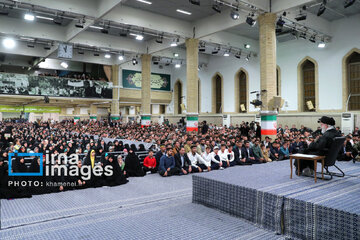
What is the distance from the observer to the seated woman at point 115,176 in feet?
19.2

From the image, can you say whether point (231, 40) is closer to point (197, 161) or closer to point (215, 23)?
point (215, 23)

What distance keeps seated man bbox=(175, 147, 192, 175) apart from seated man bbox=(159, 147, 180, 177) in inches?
5.9

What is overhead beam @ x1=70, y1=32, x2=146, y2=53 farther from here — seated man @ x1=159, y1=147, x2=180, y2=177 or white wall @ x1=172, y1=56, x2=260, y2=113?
seated man @ x1=159, y1=147, x2=180, y2=177

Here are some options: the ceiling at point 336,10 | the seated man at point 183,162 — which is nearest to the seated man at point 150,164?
the seated man at point 183,162

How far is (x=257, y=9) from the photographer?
1081 centimetres

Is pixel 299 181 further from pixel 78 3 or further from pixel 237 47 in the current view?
pixel 237 47

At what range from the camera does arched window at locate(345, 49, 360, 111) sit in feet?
46.2

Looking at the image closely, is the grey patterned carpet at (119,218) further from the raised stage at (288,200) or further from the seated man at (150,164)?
the seated man at (150,164)

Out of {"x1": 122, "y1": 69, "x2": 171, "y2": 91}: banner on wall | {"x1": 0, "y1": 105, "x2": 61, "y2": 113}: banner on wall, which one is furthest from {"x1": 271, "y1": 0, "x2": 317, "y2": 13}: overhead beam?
{"x1": 0, "y1": 105, "x2": 61, "y2": 113}: banner on wall

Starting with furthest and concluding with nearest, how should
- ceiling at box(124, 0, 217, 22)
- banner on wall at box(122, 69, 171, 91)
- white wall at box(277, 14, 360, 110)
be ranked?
1. banner on wall at box(122, 69, 171, 91)
2. white wall at box(277, 14, 360, 110)
3. ceiling at box(124, 0, 217, 22)

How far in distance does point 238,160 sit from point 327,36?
11.1 meters

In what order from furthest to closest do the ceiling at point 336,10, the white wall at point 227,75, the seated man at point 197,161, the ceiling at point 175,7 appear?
the white wall at point 227,75
the ceiling at point 336,10
the ceiling at point 175,7
the seated man at point 197,161

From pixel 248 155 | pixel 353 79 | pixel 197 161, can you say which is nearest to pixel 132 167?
pixel 197 161

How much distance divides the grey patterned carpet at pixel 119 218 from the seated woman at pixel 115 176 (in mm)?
484
